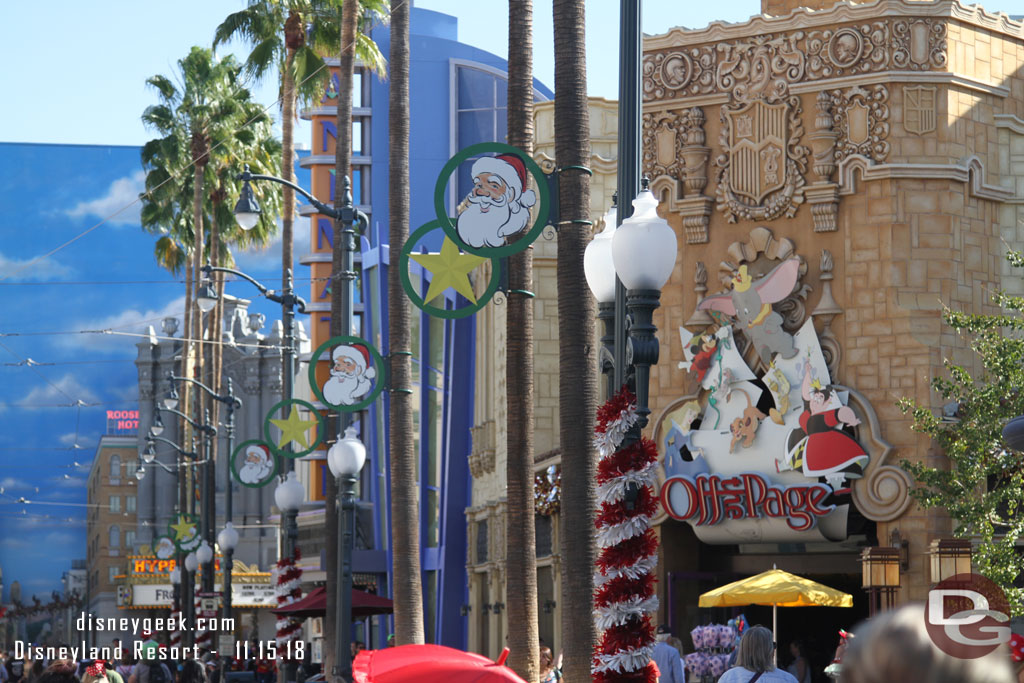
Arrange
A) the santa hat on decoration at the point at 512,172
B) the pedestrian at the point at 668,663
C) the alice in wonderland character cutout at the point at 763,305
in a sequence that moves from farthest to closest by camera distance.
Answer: the alice in wonderland character cutout at the point at 763,305
the pedestrian at the point at 668,663
the santa hat on decoration at the point at 512,172

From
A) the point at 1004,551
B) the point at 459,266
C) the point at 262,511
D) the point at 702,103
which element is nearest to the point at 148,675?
the point at 459,266

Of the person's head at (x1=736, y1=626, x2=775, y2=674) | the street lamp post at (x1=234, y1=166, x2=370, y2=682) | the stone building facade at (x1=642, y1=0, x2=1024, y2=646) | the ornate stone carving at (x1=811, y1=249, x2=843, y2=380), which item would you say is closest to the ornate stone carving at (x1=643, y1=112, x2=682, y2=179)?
the stone building facade at (x1=642, y1=0, x2=1024, y2=646)

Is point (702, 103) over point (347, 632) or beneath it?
over

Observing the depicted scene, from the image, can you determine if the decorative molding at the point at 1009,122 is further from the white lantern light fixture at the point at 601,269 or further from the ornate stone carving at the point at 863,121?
the white lantern light fixture at the point at 601,269

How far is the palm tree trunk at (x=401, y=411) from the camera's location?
22766mm

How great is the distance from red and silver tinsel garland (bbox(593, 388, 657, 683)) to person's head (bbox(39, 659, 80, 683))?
4465mm

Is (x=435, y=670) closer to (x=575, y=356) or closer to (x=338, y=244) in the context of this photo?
(x=575, y=356)

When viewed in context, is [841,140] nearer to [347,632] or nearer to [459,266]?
[347,632]

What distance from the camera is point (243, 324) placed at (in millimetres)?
93500

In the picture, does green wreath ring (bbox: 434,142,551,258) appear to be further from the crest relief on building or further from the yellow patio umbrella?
the crest relief on building

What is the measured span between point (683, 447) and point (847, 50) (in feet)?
25.3

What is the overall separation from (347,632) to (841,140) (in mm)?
12262

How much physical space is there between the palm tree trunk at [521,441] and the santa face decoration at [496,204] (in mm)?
3630

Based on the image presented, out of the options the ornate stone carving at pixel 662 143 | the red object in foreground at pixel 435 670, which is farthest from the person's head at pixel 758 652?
the ornate stone carving at pixel 662 143
